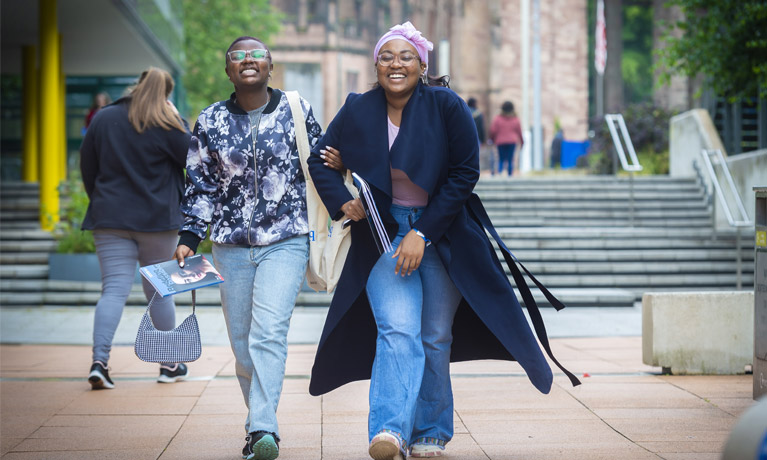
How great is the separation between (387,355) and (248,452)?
2.57 feet

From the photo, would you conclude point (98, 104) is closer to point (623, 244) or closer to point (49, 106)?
point (49, 106)

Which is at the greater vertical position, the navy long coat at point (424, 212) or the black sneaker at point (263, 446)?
the navy long coat at point (424, 212)

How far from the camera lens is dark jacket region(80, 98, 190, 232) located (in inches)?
253

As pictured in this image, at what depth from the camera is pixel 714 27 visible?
1391 centimetres

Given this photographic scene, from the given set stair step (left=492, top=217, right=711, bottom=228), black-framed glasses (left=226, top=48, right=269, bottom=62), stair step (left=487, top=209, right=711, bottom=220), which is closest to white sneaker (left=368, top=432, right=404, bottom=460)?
black-framed glasses (left=226, top=48, right=269, bottom=62)

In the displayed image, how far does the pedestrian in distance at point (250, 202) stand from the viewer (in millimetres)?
4480

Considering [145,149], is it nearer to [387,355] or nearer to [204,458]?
[204,458]

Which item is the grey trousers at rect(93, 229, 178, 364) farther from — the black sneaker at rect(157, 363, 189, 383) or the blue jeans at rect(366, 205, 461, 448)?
the blue jeans at rect(366, 205, 461, 448)

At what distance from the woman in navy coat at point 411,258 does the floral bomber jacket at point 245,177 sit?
21cm

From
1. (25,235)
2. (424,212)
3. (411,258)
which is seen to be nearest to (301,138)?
(424,212)

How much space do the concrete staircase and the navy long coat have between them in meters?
7.29

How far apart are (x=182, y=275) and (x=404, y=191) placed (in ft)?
3.54

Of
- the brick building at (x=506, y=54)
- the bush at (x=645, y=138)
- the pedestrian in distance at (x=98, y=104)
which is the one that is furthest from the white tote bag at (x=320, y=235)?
the brick building at (x=506, y=54)

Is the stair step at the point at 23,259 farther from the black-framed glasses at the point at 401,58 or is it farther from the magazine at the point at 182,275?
the black-framed glasses at the point at 401,58
